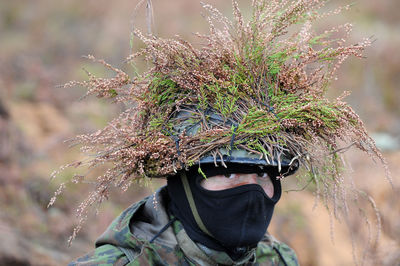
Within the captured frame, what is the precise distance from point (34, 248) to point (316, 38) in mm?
3725

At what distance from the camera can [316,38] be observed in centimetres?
249

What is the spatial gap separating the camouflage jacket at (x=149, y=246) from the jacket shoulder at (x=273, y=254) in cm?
19

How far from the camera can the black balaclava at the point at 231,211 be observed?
2264mm

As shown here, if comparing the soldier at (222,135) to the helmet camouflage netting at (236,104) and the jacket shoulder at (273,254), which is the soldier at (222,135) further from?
the jacket shoulder at (273,254)

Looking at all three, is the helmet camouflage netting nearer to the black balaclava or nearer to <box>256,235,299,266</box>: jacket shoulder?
the black balaclava

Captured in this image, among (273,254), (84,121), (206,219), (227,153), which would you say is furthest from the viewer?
(84,121)

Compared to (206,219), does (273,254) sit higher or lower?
lower

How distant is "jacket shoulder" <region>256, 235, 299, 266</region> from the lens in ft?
8.92

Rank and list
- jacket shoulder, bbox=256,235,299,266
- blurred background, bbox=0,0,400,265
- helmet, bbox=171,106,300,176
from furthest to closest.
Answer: blurred background, bbox=0,0,400,265 → jacket shoulder, bbox=256,235,299,266 → helmet, bbox=171,106,300,176

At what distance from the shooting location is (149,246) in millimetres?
2312

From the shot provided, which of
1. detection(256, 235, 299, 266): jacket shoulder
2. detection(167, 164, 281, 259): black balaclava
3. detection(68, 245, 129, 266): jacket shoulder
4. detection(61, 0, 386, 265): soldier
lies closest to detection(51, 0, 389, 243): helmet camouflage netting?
detection(61, 0, 386, 265): soldier

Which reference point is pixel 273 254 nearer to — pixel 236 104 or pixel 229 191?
pixel 229 191

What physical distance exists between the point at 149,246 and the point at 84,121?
8.06 meters

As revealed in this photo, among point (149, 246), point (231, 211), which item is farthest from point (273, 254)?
point (149, 246)
